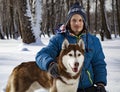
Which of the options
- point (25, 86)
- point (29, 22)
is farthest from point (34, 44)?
point (25, 86)

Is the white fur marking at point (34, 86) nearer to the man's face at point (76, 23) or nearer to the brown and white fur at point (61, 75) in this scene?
the brown and white fur at point (61, 75)

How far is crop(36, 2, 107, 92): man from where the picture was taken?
12.8 feet

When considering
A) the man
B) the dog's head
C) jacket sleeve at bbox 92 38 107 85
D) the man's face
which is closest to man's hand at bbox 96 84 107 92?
the man

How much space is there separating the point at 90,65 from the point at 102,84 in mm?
274

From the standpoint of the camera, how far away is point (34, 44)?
58.4ft

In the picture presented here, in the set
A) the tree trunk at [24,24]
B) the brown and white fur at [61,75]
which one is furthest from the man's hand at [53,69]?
the tree trunk at [24,24]

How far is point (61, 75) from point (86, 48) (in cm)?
58

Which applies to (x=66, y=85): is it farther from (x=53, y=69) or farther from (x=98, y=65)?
(x=98, y=65)

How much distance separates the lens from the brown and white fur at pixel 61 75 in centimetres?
336

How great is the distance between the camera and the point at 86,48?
394 centimetres

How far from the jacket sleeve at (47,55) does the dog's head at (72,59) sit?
0.57 feet

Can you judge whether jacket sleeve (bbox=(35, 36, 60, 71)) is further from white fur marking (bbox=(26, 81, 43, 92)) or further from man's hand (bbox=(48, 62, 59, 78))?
white fur marking (bbox=(26, 81, 43, 92))

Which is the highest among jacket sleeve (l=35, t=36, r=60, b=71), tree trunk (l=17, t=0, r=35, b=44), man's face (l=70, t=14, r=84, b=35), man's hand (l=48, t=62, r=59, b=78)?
man's face (l=70, t=14, r=84, b=35)

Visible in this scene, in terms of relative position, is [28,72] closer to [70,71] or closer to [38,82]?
[38,82]
